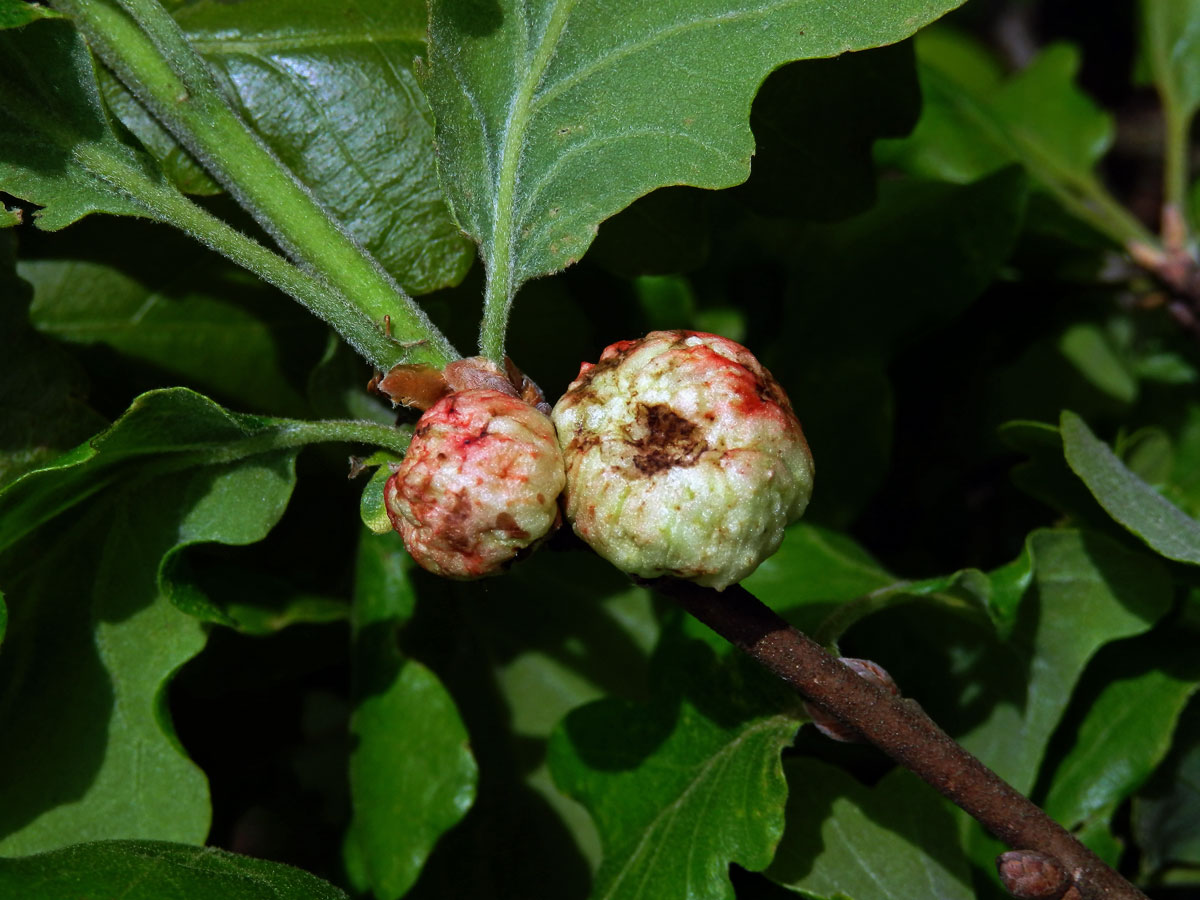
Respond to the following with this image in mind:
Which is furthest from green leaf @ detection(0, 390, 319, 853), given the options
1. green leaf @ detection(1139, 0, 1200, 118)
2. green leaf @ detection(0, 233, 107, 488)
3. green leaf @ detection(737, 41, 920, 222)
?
green leaf @ detection(1139, 0, 1200, 118)

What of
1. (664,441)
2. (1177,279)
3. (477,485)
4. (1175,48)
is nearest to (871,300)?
(1177,279)

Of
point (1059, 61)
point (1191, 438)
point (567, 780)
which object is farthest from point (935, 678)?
point (1059, 61)

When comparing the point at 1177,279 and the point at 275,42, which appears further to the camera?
the point at 1177,279

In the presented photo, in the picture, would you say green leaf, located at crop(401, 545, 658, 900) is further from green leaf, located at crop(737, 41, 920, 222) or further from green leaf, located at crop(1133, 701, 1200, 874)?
green leaf, located at crop(1133, 701, 1200, 874)

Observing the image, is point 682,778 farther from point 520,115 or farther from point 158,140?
point 158,140

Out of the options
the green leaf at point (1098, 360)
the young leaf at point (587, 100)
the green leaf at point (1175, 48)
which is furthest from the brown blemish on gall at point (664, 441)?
the green leaf at point (1175, 48)
